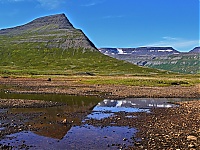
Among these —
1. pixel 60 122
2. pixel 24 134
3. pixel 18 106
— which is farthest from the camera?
pixel 18 106

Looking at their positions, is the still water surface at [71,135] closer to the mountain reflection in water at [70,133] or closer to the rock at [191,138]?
the mountain reflection in water at [70,133]

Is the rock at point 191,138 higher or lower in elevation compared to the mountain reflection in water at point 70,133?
higher

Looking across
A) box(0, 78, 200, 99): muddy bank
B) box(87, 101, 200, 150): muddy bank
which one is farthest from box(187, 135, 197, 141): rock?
box(0, 78, 200, 99): muddy bank

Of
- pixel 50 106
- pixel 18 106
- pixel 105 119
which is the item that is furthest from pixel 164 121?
pixel 18 106

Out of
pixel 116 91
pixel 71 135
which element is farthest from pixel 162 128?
pixel 116 91

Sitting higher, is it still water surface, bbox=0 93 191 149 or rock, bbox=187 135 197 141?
rock, bbox=187 135 197 141

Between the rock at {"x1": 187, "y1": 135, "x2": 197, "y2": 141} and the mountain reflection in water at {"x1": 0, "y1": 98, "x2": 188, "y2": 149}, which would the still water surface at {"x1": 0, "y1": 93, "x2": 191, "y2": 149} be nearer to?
the mountain reflection in water at {"x1": 0, "y1": 98, "x2": 188, "y2": 149}

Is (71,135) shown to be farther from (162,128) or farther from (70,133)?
(162,128)

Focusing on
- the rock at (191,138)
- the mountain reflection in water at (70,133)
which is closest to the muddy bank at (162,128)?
the rock at (191,138)

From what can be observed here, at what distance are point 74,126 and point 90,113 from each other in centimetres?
876

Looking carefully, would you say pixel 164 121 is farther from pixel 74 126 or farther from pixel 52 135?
pixel 52 135

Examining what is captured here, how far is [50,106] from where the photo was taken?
41906 millimetres

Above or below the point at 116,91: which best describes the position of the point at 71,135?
above

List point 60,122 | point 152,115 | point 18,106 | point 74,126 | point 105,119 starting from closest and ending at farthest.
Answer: point 74,126 < point 60,122 < point 105,119 < point 152,115 < point 18,106
